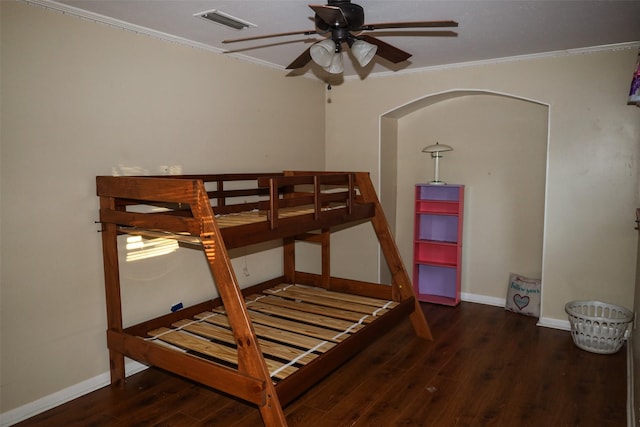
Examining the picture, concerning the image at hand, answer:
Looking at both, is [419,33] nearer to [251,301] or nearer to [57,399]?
[251,301]

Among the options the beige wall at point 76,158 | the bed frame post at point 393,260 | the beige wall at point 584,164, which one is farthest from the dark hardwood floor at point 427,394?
the beige wall at point 584,164

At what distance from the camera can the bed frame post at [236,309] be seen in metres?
2.23

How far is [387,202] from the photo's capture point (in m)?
4.98

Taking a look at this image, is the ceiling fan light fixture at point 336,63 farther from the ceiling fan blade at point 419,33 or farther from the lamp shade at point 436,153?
the lamp shade at point 436,153

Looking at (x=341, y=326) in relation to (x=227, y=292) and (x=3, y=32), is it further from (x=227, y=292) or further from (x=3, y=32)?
(x=3, y=32)

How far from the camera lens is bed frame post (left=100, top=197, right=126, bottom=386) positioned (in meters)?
2.89

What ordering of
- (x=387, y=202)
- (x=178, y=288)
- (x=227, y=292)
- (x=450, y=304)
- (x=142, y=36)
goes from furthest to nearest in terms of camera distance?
(x=387, y=202) < (x=450, y=304) < (x=178, y=288) < (x=142, y=36) < (x=227, y=292)

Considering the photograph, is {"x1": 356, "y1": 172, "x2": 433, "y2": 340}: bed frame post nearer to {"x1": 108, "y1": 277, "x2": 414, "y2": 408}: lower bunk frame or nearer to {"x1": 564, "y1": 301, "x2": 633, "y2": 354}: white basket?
{"x1": 108, "y1": 277, "x2": 414, "y2": 408}: lower bunk frame

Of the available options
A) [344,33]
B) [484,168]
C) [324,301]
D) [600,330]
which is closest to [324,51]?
[344,33]

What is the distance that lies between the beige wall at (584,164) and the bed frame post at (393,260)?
1202mm

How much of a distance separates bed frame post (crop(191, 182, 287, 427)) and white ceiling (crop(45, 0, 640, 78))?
1.28 m

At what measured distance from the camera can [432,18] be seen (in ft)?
9.64

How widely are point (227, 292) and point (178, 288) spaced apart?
4.60 ft

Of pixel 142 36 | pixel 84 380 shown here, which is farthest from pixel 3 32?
pixel 84 380
